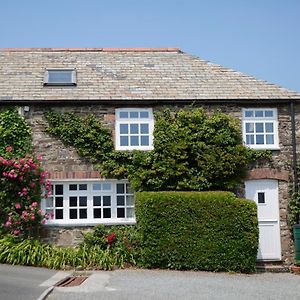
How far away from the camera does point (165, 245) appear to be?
→ 44.1 ft

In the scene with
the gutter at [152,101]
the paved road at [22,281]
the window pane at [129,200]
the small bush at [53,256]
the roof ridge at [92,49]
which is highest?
the roof ridge at [92,49]

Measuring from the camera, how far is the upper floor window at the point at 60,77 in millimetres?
15969

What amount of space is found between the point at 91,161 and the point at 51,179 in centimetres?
130

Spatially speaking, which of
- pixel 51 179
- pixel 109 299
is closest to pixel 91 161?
pixel 51 179

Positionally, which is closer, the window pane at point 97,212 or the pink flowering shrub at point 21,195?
the pink flowering shrub at point 21,195

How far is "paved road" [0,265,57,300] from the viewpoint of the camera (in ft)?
32.2

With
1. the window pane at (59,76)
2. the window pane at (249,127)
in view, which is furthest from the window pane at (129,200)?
the window pane at (59,76)

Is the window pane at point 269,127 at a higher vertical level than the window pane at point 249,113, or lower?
lower

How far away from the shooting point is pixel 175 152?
14.6 meters

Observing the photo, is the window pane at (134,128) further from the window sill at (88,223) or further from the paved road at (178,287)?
the paved road at (178,287)

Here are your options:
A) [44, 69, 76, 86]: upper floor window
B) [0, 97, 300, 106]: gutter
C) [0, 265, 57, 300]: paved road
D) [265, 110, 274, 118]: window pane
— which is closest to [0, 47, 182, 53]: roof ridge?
[44, 69, 76, 86]: upper floor window

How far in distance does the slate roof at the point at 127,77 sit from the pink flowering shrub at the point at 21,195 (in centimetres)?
215

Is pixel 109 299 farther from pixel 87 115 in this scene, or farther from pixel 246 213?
pixel 87 115

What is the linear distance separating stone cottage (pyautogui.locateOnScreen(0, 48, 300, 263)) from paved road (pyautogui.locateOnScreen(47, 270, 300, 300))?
235cm
